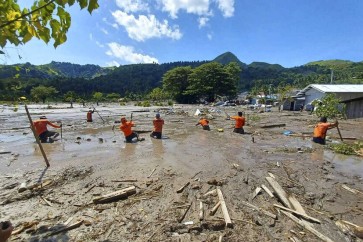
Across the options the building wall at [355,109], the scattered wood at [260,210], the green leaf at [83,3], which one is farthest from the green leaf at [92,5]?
the building wall at [355,109]

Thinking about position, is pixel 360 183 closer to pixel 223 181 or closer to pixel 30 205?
pixel 223 181

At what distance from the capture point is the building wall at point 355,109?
3175 cm

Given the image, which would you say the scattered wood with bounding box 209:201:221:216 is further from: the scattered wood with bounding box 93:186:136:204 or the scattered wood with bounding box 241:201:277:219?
the scattered wood with bounding box 93:186:136:204

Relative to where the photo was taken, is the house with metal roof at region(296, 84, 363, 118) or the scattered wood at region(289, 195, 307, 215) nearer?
the scattered wood at region(289, 195, 307, 215)

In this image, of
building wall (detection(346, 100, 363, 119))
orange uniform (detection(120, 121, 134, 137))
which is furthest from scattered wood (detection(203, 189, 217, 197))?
building wall (detection(346, 100, 363, 119))

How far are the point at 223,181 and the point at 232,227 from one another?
7.73 ft

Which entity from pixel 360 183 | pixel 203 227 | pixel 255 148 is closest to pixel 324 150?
pixel 255 148

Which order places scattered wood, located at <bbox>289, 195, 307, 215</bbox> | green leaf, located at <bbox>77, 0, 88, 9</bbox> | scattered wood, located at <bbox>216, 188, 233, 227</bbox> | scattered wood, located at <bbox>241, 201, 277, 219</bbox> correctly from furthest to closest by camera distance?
1. scattered wood, located at <bbox>289, 195, 307, 215</bbox>
2. scattered wood, located at <bbox>241, 201, 277, 219</bbox>
3. scattered wood, located at <bbox>216, 188, 233, 227</bbox>
4. green leaf, located at <bbox>77, 0, 88, 9</bbox>

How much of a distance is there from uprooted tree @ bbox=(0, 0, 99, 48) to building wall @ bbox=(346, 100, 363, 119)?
3524cm

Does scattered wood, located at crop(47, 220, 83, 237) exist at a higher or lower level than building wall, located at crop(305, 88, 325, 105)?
lower

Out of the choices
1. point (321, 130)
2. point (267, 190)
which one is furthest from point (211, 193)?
point (321, 130)

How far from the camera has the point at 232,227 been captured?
542 cm

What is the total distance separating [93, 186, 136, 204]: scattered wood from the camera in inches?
253

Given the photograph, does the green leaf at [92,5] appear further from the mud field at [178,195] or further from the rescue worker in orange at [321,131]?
the rescue worker in orange at [321,131]
